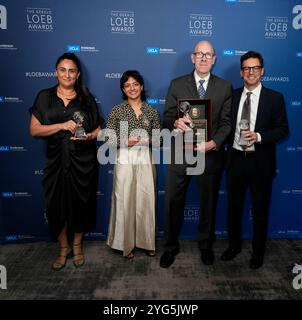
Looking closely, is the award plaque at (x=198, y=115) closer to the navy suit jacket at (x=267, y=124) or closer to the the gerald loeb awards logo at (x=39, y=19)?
the navy suit jacket at (x=267, y=124)

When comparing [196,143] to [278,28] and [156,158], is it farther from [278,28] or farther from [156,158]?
[278,28]

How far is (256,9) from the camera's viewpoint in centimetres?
329

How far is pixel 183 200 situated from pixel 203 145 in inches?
23.6

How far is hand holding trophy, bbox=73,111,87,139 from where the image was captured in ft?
9.06

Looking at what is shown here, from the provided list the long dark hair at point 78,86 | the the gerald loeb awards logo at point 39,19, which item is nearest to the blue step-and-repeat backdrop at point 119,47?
the the gerald loeb awards logo at point 39,19

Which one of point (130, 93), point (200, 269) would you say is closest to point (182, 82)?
point (130, 93)

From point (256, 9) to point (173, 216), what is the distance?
2.16m

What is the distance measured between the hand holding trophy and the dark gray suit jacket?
75 centimetres

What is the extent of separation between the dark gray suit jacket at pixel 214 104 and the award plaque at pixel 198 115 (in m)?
0.11

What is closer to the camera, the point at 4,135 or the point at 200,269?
the point at 200,269

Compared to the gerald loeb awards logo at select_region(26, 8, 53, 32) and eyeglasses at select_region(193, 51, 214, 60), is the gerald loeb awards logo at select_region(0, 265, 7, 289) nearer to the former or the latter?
the gerald loeb awards logo at select_region(26, 8, 53, 32)

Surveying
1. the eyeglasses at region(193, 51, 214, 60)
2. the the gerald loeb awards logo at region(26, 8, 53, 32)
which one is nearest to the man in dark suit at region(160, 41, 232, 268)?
the eyeglasses at region(193, 51, 214, 60)

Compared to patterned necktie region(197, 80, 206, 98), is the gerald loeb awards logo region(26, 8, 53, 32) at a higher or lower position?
higher

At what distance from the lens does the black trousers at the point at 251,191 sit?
9.78 feet
